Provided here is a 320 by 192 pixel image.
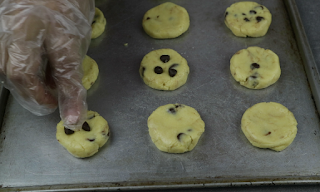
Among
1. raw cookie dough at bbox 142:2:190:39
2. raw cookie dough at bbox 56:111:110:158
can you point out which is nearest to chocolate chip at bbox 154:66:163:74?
raw cookie dough at bbox 142:2:190:39

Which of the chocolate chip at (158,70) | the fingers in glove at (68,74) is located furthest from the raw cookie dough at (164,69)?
the fingers in glove at (68,74)

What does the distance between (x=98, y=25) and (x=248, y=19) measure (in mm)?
1396

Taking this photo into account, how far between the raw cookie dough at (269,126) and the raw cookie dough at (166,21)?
101cm

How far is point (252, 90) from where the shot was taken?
2.63 meters

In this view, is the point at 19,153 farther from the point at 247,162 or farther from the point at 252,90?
the point at 252,90

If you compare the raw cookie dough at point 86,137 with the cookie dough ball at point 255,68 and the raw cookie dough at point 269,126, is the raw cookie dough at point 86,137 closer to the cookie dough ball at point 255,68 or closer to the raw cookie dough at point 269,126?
the raw cookie dough at point 269,126

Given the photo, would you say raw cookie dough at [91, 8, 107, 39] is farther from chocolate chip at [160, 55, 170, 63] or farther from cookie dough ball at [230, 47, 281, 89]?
cookie dough ball at [230, 47, 281, 89]

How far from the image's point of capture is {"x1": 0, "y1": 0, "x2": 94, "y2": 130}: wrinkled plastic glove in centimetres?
187

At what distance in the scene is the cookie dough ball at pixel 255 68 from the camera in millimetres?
2572

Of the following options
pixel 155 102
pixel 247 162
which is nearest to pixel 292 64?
pixel 247 162

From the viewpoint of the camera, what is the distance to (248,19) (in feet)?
9.62

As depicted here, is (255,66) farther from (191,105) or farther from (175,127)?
(175,127)

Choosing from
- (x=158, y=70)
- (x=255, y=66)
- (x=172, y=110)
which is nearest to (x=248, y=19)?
(x=255, y=66)

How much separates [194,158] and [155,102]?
57 centimetres
